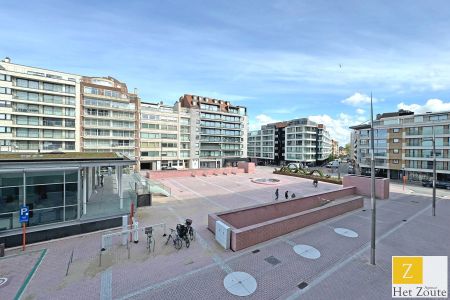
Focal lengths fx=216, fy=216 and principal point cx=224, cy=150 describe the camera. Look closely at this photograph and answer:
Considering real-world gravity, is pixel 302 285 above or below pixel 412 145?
below

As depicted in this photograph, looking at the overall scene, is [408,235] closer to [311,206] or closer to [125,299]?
[311,206]

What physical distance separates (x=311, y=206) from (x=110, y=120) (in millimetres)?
47280

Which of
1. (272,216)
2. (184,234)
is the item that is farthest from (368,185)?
(184,234)

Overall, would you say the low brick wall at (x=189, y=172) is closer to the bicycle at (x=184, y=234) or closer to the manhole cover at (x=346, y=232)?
the bicycle at (x=184, y=234)

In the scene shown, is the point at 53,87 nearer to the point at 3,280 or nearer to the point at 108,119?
the point at 108,119

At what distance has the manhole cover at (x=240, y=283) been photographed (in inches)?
341

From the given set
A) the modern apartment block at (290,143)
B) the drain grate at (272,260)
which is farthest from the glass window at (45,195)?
the modern apartment block at (290,143)

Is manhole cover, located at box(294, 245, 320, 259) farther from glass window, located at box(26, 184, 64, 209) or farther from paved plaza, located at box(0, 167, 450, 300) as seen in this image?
glass window, located at box(26, 184, 64, 209)

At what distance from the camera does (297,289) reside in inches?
349

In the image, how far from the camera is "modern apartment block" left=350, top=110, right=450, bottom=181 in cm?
4050

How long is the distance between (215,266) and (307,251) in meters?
5.33

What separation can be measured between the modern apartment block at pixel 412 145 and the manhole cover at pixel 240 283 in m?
49.7

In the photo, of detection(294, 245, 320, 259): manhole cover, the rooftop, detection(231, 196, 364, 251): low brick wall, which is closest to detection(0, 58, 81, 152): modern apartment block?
the rooftop

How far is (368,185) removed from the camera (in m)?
27.0
